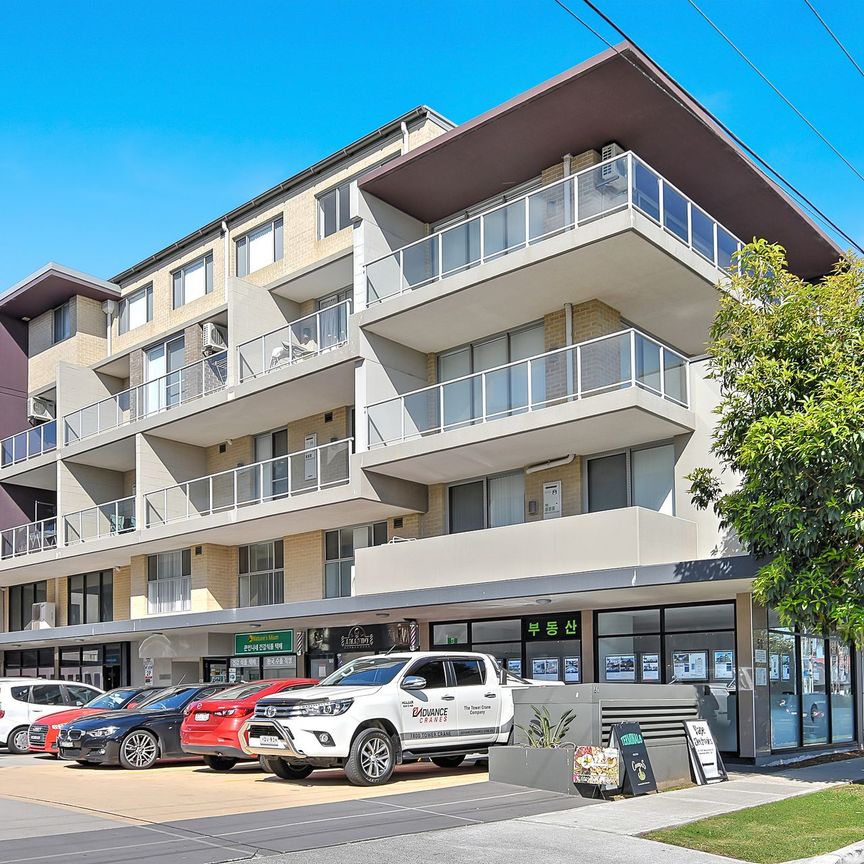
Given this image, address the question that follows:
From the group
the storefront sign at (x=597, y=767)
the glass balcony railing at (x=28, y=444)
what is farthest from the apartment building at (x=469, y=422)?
the storefront sign at (x=597, y=767)

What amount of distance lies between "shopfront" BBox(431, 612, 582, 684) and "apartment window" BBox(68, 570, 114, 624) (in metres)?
15.4

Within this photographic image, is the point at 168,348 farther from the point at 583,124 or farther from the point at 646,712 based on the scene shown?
the point at 646,712

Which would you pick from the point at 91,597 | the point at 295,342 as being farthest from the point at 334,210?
the point at 91,597

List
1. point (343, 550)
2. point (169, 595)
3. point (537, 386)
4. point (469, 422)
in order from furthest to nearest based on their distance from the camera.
Answer: point (169, 595) → point (343, 550) → point (469, 422) → point (537, 386)

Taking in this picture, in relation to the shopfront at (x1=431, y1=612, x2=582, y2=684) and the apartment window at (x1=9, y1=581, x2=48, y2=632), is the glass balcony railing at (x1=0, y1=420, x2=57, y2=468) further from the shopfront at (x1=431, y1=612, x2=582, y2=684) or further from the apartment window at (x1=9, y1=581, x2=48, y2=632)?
the shopfront at (x1=431, y1=612, x2=582, y2=684)

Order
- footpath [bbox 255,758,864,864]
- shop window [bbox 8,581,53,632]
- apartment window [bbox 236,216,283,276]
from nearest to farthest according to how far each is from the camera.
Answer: footpath [bbox 255,758,864,864]
apartment window [bbox 236,216,283,276]
shop window [bbox 8,581,53,632]

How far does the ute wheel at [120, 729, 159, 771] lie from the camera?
63.1 ft

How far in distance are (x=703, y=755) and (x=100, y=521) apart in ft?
75.4

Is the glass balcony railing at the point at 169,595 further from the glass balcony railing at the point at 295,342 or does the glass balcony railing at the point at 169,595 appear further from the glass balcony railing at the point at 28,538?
the glass balcony railing at the point at 295,342

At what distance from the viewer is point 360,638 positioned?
26.8 meters

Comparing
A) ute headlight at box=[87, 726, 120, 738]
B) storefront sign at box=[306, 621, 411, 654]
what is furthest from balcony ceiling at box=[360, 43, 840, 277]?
ute headlight at box=[87, 726, 120, 738]

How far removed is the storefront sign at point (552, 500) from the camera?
2305cm

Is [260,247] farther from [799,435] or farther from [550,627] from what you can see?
[799,435]

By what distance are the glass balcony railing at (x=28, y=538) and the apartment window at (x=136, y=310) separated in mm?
6939
